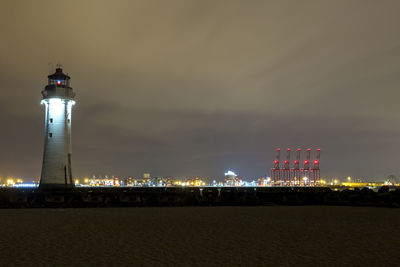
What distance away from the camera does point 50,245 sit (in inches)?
438

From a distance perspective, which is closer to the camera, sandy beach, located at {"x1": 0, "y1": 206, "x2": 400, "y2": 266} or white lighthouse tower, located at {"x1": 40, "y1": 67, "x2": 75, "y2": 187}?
sandy beach, located at {"x1": 0, "y1": 206, "x2": 400, "y2": 266}

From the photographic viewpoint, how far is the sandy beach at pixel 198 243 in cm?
915

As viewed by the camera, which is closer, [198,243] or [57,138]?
[198,243]

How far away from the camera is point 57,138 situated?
44219 mm

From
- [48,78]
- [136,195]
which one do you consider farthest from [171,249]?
[48,78]

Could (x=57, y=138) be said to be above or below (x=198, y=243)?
above

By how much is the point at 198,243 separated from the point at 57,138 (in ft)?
118

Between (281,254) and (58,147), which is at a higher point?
(58,147)

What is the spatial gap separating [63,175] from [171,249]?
1449 inches

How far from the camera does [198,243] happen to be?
460 inches

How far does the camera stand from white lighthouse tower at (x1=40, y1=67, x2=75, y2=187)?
1741 inches

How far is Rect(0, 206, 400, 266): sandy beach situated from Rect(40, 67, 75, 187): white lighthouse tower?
27.9 m

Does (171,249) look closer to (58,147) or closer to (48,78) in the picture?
(58,147)

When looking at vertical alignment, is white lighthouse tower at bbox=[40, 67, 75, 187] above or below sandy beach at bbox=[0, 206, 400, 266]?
above
